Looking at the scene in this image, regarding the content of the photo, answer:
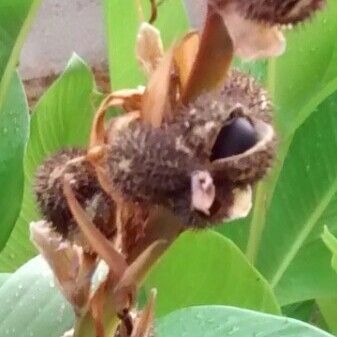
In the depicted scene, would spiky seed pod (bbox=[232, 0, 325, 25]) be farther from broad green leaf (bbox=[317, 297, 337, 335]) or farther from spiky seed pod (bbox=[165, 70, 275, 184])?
broad green leaf (bbox=[317, 297, 337, 335])

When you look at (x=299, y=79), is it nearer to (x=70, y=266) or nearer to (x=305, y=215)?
(x=305, y=215)

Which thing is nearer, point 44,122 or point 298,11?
point 298,11

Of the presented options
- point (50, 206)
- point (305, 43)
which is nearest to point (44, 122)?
point (305, 43)

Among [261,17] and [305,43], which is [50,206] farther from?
[305,43]

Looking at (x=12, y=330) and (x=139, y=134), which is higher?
(x=139, y=134)

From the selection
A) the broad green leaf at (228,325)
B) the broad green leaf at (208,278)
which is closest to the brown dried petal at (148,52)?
the broad green leaf at (228,325)

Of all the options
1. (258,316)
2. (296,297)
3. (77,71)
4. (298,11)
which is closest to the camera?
(298,11)
